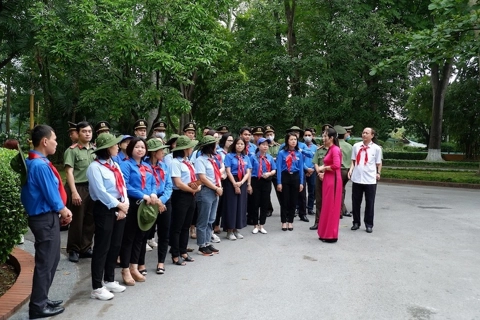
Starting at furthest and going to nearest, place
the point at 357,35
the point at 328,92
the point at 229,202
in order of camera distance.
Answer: the point at 328,92
the point at 357,35
the point at 229,202

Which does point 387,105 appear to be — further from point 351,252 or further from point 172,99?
point 351,252

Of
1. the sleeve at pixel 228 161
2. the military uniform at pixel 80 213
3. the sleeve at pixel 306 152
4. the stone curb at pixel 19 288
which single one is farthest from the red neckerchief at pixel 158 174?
the sleeve at pixel 306 152

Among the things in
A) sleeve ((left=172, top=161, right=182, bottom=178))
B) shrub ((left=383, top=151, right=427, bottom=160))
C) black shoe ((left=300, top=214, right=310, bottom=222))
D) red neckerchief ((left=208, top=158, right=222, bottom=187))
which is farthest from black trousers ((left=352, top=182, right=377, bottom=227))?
shrub ((left=383, top=151, right=427, bottom=160))

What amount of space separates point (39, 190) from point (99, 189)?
663 mm

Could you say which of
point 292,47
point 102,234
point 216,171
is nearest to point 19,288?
point 102,234

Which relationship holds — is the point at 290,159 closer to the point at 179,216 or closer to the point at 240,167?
the point at 240,167

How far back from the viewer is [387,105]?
22172 mm

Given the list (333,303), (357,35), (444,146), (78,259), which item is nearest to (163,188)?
(78,259)

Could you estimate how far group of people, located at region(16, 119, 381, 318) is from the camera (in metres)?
4.59

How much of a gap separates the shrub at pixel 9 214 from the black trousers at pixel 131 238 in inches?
44.1

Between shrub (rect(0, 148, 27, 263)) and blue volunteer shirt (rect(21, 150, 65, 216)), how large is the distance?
0.66 m

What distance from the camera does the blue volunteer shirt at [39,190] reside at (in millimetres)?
4473

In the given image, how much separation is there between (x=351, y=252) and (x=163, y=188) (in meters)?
3.14

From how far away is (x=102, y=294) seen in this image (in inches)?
203
